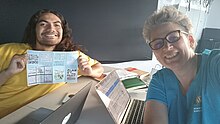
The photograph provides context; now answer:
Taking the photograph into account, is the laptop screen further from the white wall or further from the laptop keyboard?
the white wall

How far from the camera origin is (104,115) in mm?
1176

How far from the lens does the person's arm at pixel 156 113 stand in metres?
1.09

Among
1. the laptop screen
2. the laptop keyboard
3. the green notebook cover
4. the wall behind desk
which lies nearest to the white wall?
the wall behind desk

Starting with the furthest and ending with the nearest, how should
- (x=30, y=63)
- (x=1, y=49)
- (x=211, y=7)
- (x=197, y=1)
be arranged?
(x=211, y=7), (x=197, y=1), (x=1, y=49), (x=30, y=63)

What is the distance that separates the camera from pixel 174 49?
1.09 metres

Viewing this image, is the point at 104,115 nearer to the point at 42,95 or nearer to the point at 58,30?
the point at 42,95

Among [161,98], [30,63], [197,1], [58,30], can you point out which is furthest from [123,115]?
[197,1]

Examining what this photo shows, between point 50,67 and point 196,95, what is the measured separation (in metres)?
0.82

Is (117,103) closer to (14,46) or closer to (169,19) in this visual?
(169,19)

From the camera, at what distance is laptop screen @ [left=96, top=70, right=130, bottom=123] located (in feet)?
3.38

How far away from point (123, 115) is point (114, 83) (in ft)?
0.58

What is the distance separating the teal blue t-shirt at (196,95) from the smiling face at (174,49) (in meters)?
0.08

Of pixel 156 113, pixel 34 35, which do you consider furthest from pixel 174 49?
pixel 34 35

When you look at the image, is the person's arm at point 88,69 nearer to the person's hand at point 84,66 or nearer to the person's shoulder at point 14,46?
the person's hand at point 84,66
